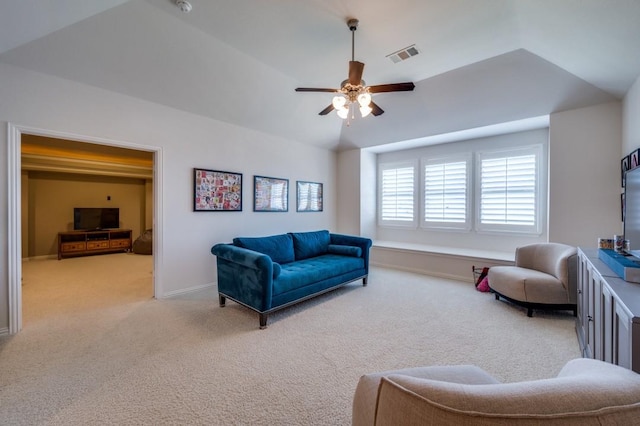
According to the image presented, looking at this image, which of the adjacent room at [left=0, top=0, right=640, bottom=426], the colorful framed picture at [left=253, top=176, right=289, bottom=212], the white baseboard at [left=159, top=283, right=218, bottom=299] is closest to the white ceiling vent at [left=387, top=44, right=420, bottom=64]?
the adjacent room at [left=0, top=0, right=640, bottom=426]

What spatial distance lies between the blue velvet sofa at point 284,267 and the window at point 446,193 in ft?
6.64

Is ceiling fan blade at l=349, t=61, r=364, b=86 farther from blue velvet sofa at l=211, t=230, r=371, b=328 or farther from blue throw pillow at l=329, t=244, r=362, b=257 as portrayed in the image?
blue throw pillow at l=329, t=244, r=362, b=257

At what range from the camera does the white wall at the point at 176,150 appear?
8.89 ft

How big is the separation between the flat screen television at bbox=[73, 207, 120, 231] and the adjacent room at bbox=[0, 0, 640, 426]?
1.66m

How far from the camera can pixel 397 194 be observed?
616 centimetres

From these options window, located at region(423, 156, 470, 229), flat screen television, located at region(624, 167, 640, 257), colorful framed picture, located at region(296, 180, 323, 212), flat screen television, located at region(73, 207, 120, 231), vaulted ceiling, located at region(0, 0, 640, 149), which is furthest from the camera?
flat screen television, located at region(73, 207, 120, 231)

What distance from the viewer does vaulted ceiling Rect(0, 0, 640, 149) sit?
7.64ft

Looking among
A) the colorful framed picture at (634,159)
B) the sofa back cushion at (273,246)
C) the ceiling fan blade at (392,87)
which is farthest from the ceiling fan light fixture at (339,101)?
the colorful framed picture at (634,159)

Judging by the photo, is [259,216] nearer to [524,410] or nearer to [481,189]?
[481,189]

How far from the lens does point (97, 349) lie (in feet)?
7.88

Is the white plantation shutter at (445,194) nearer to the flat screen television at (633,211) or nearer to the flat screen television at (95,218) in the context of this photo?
the flat screen television at (633,211)

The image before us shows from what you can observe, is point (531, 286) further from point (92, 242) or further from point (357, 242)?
point (92, 242)

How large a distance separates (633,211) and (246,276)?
3415mm

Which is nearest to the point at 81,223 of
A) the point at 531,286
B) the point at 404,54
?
the point at 404,54
